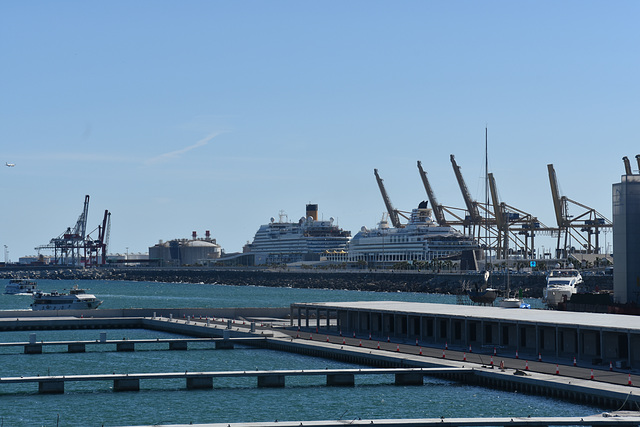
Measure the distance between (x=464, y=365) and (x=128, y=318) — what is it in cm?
4689

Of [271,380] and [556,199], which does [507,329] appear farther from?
[556,199]

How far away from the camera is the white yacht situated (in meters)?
93.5

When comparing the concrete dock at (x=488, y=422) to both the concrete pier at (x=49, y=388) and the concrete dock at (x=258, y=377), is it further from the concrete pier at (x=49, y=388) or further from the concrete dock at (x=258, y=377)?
the concrete pier at (x=49, y=388)

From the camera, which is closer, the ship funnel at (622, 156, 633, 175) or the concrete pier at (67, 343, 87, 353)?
the concrete pier at (67, 343, 87, 353)

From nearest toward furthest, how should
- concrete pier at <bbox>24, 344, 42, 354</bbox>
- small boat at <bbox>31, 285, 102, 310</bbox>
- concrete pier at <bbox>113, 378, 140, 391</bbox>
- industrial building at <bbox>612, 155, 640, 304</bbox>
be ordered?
concrete pier at <bbox>113, 378, 140, 391</bbox>
concrete pier at <bbox>24, 344, 42, 354</bbox>
industrial building at <bbox>612, 155, 640, 304</bbox>
small boat at <bbox>31, 285, 102, 310</bbox>

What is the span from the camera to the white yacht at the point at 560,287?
307 feet

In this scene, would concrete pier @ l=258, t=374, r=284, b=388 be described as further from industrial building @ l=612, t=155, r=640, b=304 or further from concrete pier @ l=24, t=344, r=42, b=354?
industrial building @ l=612, t=155, r=640, b=304

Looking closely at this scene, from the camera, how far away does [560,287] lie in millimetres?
95438

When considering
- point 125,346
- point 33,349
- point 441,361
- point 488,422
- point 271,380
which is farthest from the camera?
point 125,346

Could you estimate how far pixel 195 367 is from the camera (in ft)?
182

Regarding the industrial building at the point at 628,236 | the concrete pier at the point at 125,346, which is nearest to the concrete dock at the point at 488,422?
the concrete pier at the point at 125,346

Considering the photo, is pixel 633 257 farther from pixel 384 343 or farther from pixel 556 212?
pixel 556 212

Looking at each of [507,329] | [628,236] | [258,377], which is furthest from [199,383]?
[628,236]

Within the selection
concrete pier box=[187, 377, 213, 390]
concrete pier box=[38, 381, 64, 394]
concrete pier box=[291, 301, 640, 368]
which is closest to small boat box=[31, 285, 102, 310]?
concrete pier box=[291, 301, 640, 368]
